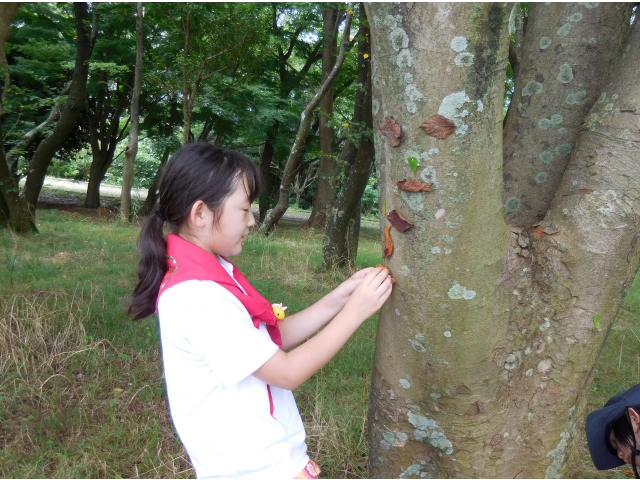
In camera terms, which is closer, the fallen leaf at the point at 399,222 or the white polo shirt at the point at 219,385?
the white polo shirt at the point at 219,385

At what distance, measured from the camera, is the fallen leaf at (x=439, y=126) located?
53.2 inches

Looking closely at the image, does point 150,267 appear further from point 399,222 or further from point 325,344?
point 399,222

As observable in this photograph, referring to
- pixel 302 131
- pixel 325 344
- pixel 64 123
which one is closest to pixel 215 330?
pixel 325 344

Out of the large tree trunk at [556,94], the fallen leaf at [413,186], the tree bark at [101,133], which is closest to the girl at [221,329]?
the fallen leaf at [413,186]

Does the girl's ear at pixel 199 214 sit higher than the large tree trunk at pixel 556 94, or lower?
lower

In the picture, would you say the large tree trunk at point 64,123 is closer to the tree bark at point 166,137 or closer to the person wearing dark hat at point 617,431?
the tree bark at point 166,137

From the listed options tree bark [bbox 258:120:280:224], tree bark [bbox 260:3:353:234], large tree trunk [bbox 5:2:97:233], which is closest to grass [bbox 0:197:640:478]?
large tree trunk [bbox 5:2:97:233]

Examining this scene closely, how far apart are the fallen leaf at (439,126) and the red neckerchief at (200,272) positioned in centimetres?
64

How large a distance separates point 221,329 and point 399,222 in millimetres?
567

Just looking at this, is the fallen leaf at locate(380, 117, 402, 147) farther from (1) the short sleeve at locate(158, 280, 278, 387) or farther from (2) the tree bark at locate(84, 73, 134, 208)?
(2) the tree bark at locate(84, 73, 134, 208)

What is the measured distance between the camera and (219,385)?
1.35m

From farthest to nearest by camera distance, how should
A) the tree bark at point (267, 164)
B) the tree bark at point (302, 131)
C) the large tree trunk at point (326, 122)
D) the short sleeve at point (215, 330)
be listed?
the tree bark at point (267, 164), the large tree trunk at point (326, 122), the tree bark at point (302, 131), the short sleeve at point (215, 330)

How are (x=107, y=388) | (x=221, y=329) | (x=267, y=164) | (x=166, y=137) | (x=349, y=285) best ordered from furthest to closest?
(x=267, y=164), (x=166, y=137), (x=107, y=388), (x=349, y=285), (x=221, y=329)

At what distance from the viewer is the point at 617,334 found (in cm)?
484
